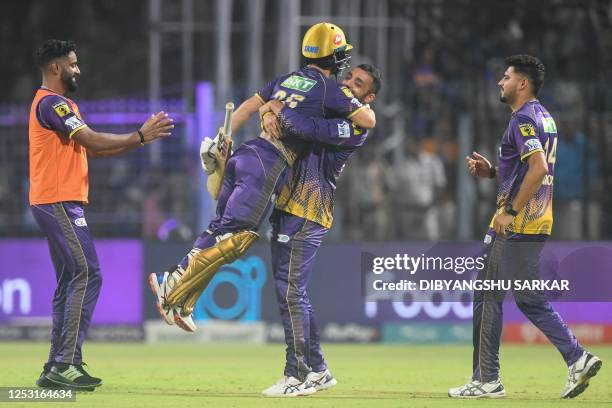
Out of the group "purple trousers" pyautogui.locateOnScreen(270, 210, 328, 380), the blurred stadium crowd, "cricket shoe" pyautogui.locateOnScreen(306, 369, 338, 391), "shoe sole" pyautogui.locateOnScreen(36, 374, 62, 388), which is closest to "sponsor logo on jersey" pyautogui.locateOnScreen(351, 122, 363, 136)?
"purple trousers" pyautogui.locateOnScreen(270, 210, 328, 380)

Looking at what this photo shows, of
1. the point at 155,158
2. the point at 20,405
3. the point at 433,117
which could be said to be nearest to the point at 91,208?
the point at 155,158

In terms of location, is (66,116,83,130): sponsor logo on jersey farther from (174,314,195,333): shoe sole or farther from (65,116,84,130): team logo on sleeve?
(174,314,195,333): shoe sole

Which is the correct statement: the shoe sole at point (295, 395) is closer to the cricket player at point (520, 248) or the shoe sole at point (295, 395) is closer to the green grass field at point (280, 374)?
the green grass field at point (280, 374)

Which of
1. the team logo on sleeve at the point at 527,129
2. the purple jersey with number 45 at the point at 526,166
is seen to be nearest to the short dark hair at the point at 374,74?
the purple jersey with number 45 at the point at 526,166

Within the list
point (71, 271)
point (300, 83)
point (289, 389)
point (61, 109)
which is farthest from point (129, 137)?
point (289, 389)

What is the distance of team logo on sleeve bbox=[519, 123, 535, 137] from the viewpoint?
29.2 ft

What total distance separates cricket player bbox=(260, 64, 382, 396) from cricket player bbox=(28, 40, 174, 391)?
3.30 feet

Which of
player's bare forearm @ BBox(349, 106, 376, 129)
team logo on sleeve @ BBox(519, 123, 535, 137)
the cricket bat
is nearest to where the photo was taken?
team logo on sleeve @ BBox(519, 123, 535, 137)

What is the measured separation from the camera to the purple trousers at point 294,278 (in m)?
9.20

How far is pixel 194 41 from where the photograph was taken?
21641mm

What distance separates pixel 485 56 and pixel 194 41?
19.8 ft

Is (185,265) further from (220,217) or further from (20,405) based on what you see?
(20,405)

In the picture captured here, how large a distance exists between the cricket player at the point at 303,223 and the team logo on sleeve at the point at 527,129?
1.20 meters

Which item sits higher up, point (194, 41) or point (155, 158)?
point (194, 41)
